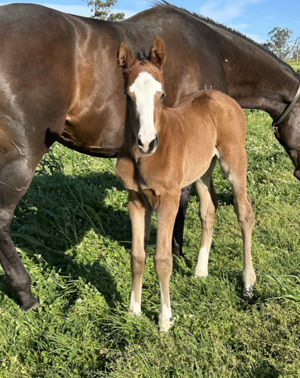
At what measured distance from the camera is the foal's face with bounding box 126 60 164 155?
7.27 ft

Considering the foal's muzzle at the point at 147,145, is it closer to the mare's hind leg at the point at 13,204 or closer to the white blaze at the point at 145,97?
the white blaze at the point at 145,97

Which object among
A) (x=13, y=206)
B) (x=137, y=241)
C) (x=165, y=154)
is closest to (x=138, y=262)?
(x=137, y=241)

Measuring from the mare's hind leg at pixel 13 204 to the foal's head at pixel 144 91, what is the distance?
113cm

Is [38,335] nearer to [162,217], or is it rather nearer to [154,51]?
[162,217]

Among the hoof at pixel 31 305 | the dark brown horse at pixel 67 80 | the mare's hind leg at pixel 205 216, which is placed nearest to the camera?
the dark brown horse at pixel 67 80

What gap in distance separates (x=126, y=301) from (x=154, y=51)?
1.87 metres

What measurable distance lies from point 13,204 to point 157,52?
5.48ft

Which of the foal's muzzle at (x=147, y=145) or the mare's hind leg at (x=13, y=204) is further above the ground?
the foal's muzzle at (x=147, y=145)

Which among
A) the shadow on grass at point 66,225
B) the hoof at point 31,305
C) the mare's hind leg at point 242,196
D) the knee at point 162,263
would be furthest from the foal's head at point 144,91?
the hoof at point 31,305

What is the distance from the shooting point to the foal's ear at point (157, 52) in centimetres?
251

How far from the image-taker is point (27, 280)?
3350 millimetres

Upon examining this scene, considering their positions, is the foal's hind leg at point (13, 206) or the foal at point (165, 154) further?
the foal's hind leg at point (13, 206)

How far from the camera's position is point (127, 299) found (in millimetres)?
3217

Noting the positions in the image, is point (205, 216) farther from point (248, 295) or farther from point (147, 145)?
point (147, 145)
